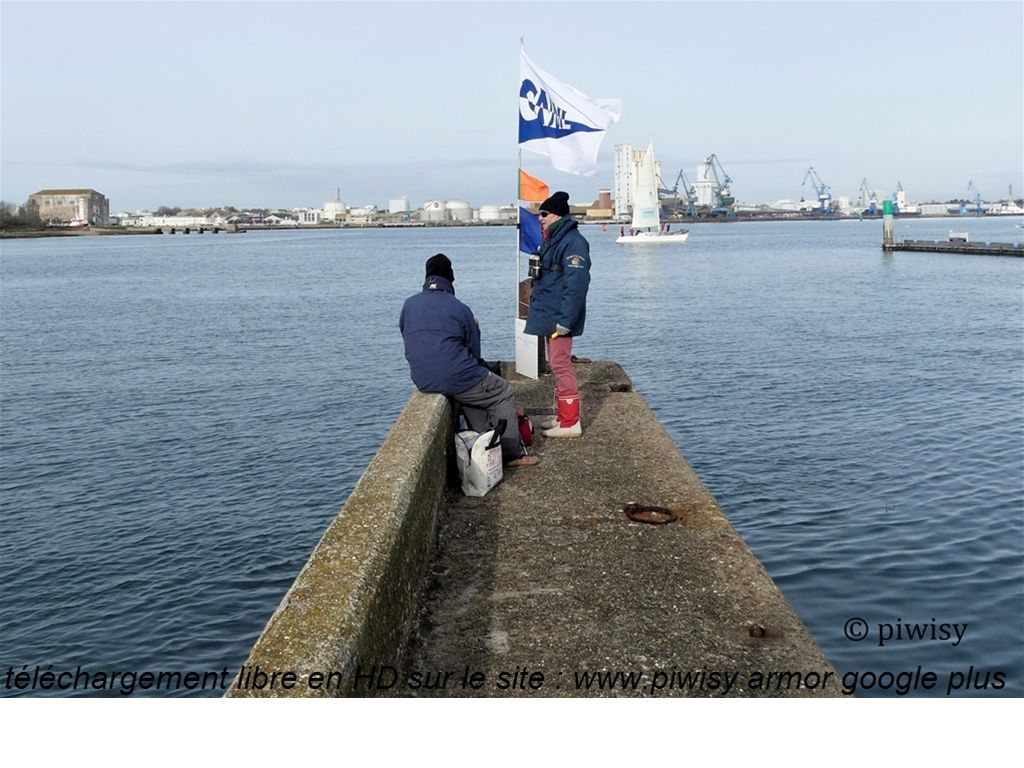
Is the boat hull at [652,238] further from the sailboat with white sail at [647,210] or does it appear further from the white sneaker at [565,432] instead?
the white sneaker at [565,432]

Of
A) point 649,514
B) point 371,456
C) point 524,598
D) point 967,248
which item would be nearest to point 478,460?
point 649,514

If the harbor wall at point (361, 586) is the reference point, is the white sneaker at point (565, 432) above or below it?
below

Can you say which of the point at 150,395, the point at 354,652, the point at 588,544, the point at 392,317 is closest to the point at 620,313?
the point at 392,317

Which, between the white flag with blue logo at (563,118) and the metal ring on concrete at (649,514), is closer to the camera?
the metal ring on concrete at (649,514)

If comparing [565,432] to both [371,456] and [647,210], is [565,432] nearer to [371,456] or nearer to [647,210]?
[371,456]

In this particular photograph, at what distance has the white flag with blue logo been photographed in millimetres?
12125

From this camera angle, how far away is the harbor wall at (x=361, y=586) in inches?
140

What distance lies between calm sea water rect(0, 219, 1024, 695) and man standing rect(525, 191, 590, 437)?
11.5ft

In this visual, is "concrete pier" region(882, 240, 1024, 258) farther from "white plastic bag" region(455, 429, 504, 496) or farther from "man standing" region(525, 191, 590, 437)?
"white plastic bag" region(455, 429, 504, 496)

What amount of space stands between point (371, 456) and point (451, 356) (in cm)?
891

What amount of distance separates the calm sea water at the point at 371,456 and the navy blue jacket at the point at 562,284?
3820 millimetres

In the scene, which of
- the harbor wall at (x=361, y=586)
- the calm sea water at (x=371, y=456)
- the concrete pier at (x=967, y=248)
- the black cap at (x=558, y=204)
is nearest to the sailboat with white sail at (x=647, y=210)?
the concrete pier at (x=967, y=248)

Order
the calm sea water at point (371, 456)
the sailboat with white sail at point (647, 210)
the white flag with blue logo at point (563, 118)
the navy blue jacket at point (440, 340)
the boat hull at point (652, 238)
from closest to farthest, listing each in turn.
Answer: the navy blue jacket at point (440, 340), the calm sea water at point (371, 456), the white flag with blue logo at point (563, 118), the sailboat with white sail at point (647, 210), the boat hull at point (652, 238)

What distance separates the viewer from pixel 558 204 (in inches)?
348
